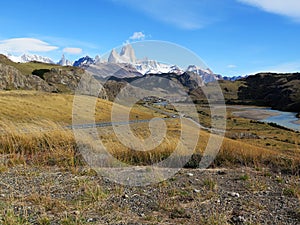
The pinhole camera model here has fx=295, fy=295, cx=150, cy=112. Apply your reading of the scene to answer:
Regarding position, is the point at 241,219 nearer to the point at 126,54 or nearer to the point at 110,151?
the point at 110,151

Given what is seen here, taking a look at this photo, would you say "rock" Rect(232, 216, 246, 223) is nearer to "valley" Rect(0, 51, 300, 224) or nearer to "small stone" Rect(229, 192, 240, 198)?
"valley" Rect(0, 51, 300, 224)

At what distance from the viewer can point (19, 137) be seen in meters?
12.5

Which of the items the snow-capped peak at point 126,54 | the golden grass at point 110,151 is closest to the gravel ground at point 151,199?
the golden grass at point 110,151

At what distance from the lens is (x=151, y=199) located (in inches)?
277

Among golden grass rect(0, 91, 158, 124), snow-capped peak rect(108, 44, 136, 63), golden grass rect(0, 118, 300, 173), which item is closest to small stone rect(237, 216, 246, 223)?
golden grass rect(0, 118, 300, 173)

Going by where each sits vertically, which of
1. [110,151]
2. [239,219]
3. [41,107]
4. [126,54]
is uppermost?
[126,54]

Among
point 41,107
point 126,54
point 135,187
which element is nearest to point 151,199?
point 135,187

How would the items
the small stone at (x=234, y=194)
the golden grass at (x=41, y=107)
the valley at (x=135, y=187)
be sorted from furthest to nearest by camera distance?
the golden grass at (x=41, y=107)
the small stone at (x=234, y=194)
the valley at (x=135, y=187)

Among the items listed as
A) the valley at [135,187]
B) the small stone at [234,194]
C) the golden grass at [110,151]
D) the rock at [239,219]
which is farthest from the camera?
the golden grass at [110,151]

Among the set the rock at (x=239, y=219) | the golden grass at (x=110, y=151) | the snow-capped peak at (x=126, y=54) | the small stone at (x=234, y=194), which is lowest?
the rock at (x=239, y=219)

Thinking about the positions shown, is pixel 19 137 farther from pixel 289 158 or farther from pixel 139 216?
pixel 289 158

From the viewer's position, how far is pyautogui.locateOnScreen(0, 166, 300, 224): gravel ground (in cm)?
589

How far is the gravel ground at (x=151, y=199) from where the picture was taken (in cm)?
589

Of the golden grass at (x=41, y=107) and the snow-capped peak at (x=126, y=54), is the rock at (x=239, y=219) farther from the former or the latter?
the golden grass at (x=41, y=107)
